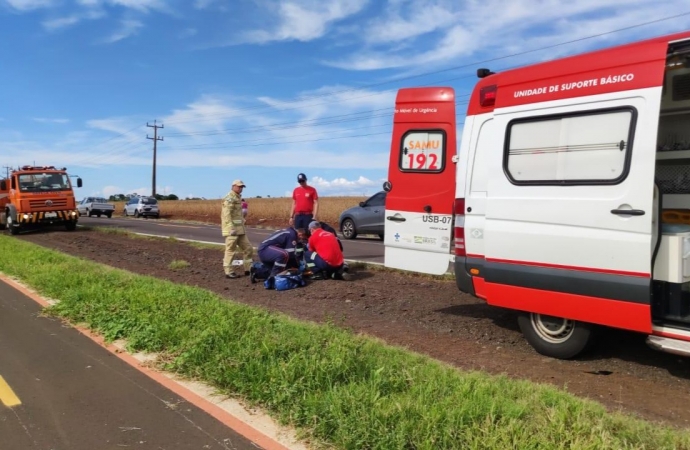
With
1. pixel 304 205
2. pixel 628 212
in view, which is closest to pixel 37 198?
pixel 304 205

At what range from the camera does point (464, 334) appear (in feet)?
20.0

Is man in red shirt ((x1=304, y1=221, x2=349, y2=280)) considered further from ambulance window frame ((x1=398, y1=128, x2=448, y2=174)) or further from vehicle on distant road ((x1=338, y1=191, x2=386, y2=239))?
vehicle on distant road ((x1=338, y1=191, x2=386, y2=239))

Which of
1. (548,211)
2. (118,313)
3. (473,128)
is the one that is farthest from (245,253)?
(548,211)

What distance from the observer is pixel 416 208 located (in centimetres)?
657

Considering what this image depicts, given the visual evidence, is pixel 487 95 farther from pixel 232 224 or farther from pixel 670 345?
pixel 232 224

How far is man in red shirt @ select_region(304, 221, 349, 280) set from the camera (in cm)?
919

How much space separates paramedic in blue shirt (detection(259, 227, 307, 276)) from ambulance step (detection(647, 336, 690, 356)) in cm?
593

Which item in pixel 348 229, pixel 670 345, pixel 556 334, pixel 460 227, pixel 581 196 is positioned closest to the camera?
pixel 670 345

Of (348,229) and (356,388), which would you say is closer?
(356,388)

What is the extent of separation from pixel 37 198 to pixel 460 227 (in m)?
21.0

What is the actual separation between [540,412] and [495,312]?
358 centimetres

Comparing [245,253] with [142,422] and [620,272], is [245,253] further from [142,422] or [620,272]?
[620,272]

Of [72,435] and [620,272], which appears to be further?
[620,272]

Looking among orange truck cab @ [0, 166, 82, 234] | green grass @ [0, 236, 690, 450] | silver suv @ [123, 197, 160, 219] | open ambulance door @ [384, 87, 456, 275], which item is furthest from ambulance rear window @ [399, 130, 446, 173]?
silver suv @ [123, 197, 160, 219]
